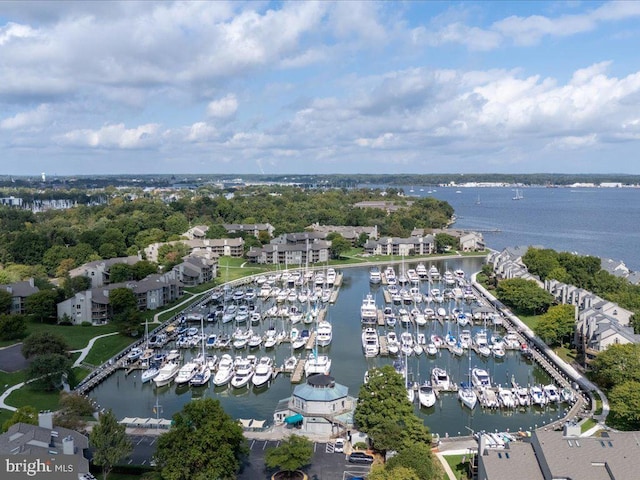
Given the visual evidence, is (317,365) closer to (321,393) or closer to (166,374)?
(166,374)

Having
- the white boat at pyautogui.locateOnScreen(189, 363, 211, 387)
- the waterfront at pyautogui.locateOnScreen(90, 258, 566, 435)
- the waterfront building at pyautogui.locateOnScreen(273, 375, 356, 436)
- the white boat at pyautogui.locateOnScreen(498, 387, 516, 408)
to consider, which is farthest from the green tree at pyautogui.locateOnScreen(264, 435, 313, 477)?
the white boat at pyautogui.locateOnScreen(189, 363, 211, 387)

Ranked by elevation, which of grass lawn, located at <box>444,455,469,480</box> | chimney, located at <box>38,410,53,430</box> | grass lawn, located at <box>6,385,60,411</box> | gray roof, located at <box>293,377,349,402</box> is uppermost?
chimney, located at <box>38,410,53,430</box>

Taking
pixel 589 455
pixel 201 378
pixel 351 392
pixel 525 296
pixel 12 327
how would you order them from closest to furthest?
pixel 589 455
pixel 351 392
pixel 201 378
pixel 12 327
pixel 525 296

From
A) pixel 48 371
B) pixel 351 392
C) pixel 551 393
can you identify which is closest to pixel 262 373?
pixel 351 392

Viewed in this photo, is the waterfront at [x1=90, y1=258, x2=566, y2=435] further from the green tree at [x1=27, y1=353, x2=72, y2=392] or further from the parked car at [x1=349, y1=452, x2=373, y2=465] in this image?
the parked car at [x1=349, y1=452, x2=373, y2=465]

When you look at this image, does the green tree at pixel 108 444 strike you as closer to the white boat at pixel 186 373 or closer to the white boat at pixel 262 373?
the white boat at pixel 186 373

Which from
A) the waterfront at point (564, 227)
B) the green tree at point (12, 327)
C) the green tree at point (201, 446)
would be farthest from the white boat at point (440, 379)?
the waterfront at point (564, 227)
